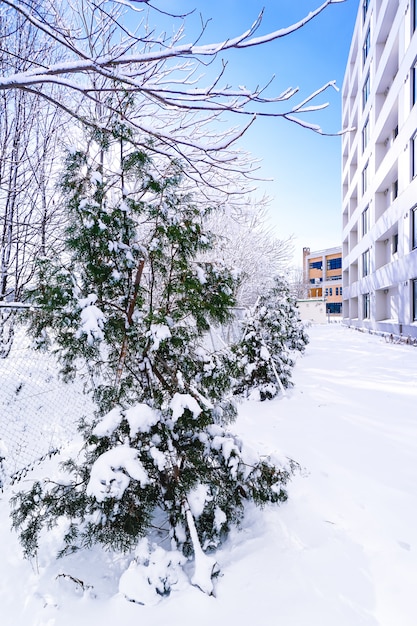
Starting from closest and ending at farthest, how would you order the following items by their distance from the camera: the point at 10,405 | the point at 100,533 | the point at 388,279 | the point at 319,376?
the point at 100,533, the point at 10,405, the point at 319,376, the point at 388,279

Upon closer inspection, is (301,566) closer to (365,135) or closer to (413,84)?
(413,84)

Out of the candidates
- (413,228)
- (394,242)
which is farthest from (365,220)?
(413,228)

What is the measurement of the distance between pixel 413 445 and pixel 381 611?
2309 millimetres

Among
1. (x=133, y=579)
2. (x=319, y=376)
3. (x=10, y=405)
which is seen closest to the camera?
(x=133, y=579)

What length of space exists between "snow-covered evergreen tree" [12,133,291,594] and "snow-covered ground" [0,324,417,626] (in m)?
0.19

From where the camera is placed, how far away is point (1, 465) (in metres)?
2.68

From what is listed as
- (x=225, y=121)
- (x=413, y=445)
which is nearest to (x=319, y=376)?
(x=413, y=445)

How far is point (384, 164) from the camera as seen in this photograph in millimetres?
14922

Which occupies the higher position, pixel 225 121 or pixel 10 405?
pixel 225 121

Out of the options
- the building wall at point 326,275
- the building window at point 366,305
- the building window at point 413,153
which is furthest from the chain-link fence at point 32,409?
the building wall at point 326,275

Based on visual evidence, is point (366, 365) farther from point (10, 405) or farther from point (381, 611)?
point (10, 405)

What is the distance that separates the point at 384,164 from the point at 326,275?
33448 mm

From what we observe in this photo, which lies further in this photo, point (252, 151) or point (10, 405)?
point (252, 151)

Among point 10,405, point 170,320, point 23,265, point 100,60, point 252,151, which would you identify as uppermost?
point 252,151
